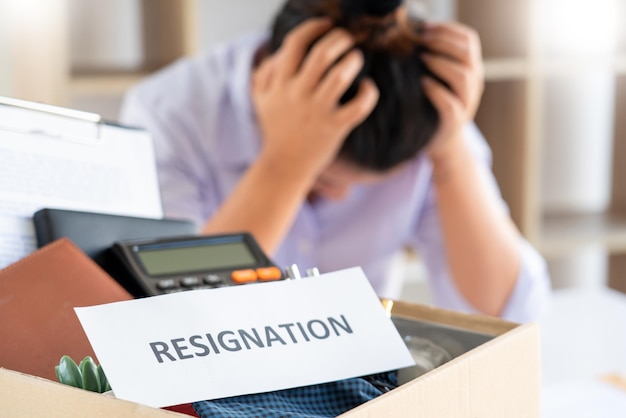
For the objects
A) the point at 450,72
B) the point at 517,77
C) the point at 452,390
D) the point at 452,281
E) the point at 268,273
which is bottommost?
the point at 452,390

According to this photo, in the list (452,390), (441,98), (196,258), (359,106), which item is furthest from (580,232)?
(452,390)

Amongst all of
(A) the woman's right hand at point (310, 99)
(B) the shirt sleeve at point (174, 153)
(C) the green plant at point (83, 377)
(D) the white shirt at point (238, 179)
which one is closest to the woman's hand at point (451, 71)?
(A) the woman's right hand at point (310, 99)

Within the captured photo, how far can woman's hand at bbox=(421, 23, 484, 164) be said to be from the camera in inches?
43.4

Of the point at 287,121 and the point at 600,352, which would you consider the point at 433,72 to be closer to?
the point at 287,121

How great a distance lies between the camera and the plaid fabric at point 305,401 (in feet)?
1.13

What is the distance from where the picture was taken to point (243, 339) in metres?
0.37

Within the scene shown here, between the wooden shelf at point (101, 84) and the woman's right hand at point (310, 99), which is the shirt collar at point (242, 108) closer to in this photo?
the woman's right hand at point (310, 99)

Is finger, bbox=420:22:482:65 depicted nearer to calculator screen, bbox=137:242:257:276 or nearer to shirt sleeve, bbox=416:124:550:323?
shirt sleeve, bbox=416:124:550:323

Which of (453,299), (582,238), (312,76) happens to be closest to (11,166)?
(312,76)

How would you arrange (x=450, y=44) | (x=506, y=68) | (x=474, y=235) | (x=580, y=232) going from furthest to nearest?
(x=580, y=232), (x=506, y=68), (x=474, y=235), (x=450, y=44)

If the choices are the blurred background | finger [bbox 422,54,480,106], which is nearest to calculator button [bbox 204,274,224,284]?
finger [bbox 422,54,480,106]

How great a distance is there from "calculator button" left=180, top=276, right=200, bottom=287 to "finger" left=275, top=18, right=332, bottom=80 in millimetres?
624

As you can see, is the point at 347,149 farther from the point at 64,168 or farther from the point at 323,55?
the point at 64,168

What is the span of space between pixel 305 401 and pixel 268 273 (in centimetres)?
15
